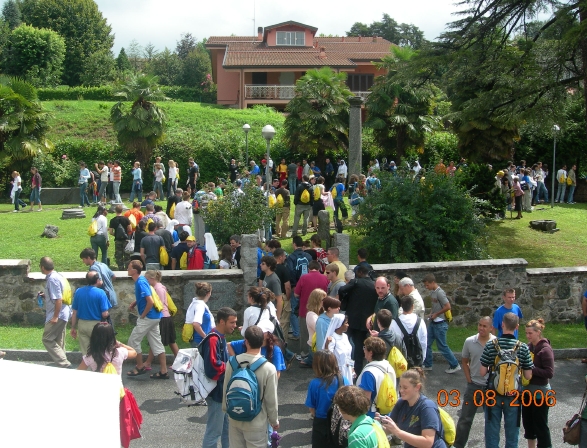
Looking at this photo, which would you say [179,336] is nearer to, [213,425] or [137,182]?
[213,425]

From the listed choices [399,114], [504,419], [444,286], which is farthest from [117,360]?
[399,114]

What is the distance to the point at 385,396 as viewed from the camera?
21.2ft

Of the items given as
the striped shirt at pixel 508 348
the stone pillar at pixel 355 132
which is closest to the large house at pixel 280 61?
the stone pillar at pixel 355 132

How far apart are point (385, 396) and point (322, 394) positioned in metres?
0.69

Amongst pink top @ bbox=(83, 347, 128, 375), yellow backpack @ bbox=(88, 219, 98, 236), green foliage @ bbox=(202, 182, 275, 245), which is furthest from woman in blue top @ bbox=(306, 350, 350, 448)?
yellow backpack @ bbox=(88, 219, 98, 236)

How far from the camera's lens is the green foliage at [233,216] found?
14312 mm

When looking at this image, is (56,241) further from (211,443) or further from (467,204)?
(211,443)

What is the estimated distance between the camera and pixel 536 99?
16531 mm

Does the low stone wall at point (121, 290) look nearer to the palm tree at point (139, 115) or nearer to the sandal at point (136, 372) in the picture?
the sandal at point (136, 372)

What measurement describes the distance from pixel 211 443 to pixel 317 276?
363 cm

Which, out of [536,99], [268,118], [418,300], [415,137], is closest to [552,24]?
[536,99]

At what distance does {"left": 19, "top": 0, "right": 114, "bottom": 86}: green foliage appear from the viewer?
57656 mm

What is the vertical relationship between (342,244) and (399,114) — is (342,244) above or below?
below

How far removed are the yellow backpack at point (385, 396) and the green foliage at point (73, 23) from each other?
56009 millimetres
